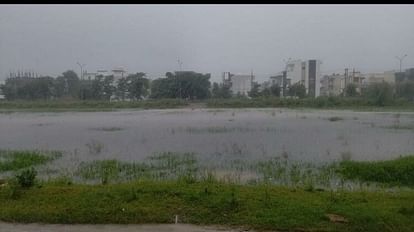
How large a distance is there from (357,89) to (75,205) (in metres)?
58.0

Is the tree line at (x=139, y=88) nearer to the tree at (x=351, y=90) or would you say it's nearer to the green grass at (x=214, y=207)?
the tree at (x=351, y=90)

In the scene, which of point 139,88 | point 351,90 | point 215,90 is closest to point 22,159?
point 139,88

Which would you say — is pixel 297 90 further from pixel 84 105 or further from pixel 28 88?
pixel 28 88

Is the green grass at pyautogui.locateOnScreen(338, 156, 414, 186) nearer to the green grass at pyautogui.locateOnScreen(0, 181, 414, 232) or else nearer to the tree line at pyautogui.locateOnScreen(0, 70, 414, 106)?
the green grass at pyautogui.locateOnScreen(0, 181, 414, 232)

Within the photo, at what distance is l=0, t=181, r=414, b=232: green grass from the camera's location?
5504 mm

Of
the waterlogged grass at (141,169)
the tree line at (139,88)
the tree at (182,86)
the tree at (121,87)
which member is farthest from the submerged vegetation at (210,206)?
the tree at (121,87)

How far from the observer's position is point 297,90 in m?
62.3

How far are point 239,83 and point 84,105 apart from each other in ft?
78.3

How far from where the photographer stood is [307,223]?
5430 mm

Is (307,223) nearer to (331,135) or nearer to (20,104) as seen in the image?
(331,135)

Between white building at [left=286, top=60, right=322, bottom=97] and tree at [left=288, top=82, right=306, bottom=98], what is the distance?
1891mm

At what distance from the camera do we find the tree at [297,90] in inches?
2425

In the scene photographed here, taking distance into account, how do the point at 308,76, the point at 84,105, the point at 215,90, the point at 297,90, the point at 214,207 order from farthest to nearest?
the point at 308,76 → the point at 297,90 → the point at 215,90 → the point at 84,105 → the point at 214,207

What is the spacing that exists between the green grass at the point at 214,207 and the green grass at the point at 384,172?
3.18 m
